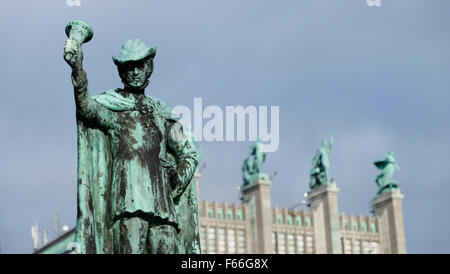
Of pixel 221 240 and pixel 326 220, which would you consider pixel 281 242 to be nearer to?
pixel 326 220

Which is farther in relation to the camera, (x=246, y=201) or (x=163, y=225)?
(x=246, y=201)

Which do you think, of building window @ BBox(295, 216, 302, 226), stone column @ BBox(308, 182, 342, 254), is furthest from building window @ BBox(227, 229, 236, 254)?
stone column @ BBox(308, 182, 342, 254)

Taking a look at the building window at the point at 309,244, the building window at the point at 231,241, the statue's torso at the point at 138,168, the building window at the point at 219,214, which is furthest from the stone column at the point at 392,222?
the statue's torso at the point at 138,168

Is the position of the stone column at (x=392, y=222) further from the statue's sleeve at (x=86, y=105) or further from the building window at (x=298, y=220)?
the statue's sleeve at (x=86, y=105)

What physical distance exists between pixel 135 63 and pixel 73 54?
648 millimetres

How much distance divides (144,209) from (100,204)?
0.36 meters

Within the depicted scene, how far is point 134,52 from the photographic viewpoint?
34.6ft

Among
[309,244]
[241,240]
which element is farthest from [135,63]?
[309,244]

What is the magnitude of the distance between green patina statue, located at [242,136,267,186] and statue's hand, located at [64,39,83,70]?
6196 cm

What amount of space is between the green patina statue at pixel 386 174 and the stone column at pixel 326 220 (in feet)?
9.72
